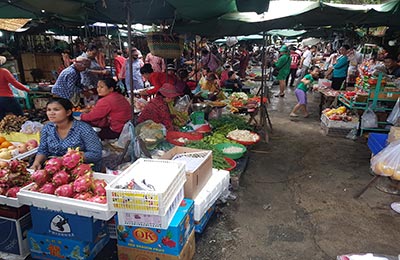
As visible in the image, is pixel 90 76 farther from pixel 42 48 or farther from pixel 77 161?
pixel 42 48

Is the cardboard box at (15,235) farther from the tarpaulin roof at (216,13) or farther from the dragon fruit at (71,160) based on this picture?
the tarpaulin roof at (216,13)

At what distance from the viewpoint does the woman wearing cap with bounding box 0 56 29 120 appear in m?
5.26

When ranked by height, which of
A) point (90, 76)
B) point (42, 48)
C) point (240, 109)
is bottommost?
point (240, 109)

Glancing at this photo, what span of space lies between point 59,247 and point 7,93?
163 inches

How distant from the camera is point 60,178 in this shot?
245cm

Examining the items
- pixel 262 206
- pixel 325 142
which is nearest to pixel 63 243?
pixel 262 206

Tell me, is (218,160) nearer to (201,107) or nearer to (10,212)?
(201,107)

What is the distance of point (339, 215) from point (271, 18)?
3242mm

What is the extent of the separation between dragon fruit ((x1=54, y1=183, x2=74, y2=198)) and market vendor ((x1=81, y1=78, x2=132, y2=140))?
1.60 meters

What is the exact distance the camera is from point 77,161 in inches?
102

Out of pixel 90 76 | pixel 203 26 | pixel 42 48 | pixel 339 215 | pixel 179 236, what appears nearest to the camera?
pixel 179 236

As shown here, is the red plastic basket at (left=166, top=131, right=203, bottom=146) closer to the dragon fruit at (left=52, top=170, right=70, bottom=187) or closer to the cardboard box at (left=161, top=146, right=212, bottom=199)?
the cardboard box at (left=161, top=146, right=212, bottom=199)

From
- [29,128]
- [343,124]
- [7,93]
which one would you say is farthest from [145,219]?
[343,124]

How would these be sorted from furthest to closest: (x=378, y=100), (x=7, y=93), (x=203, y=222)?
(x=378, y=100)
(x=7, y=93)
(x=203, y=222)
